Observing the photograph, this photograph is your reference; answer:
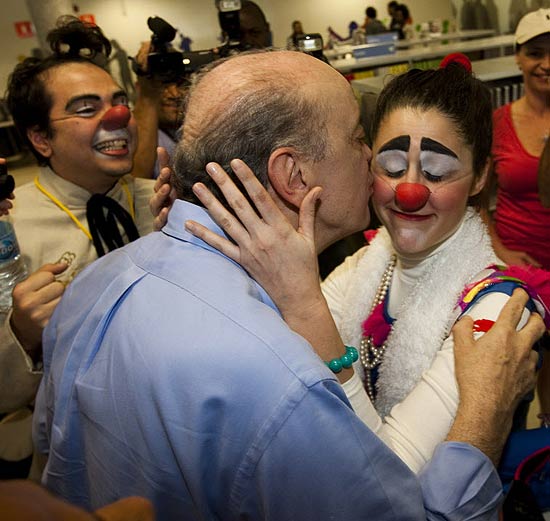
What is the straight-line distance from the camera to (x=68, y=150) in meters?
1.76

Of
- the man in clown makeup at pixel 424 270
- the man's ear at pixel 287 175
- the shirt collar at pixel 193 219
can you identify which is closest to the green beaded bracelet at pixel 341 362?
the man in clown makeup at pixel 424 270

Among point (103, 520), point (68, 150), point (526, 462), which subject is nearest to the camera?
point (103, 520)

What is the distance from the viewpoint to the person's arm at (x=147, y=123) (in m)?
2.31

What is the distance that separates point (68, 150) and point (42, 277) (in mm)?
603

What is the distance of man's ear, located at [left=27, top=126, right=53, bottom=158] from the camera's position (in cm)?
180

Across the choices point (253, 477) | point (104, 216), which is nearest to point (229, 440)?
point (253, 477)

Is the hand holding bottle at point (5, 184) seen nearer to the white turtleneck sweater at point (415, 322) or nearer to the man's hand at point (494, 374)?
the white turtleneck sweater at point (415, 322)

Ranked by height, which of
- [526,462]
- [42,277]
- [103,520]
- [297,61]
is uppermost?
[297,61]

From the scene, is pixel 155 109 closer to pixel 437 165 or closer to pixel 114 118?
pixel 114 118

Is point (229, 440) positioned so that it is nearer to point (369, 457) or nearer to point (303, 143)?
point (369, 457)

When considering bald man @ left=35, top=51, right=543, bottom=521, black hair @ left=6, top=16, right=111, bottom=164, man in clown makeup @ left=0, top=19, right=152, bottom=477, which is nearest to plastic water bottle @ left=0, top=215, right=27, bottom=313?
man in clown makeup @ left=0, top=19, right=152, bottom=477

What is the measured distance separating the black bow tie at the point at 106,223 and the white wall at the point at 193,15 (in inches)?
308

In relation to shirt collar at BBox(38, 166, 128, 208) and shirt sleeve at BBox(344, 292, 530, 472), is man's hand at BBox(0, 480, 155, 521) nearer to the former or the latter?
shirt sleeve at BBox(344, 292, 530, 472)

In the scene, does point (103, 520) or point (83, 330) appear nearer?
point (103, 520)
